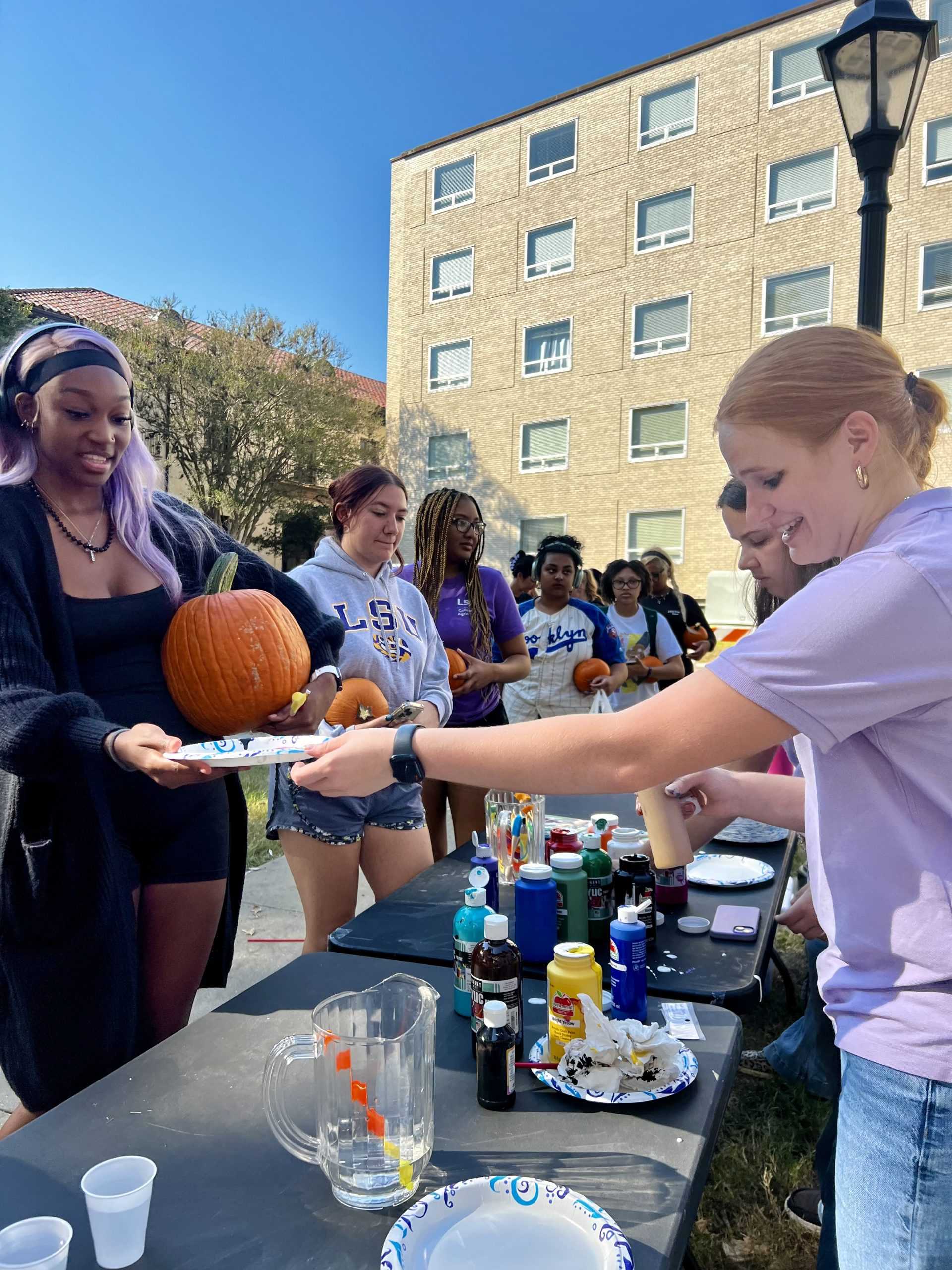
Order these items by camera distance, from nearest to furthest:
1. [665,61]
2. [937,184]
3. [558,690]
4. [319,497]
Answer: [558,690] → [937,184] → [665,61] → [319,497]

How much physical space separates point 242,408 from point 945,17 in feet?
58.5

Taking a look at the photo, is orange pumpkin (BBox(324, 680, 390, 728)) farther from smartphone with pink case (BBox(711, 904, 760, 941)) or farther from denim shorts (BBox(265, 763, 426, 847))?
smartphone with pink case (BBox(711, 904, 760, 941))

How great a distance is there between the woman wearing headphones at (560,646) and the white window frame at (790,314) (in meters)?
15.9

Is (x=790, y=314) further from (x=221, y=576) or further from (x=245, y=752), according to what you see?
(x=245, y=752)

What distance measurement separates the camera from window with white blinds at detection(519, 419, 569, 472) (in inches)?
872

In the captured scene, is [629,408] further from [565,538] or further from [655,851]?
[655,851]

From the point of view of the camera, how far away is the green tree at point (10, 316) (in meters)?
13.9

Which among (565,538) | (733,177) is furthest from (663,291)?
(565,538)

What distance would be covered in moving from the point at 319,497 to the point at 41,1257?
2311 cm

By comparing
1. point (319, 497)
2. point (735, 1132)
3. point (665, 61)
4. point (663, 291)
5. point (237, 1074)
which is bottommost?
point (735, 1132)

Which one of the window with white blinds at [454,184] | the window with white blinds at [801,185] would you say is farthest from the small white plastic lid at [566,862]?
the window with white blinds at [454,184]

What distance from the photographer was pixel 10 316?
14.0 m

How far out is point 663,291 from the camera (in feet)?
67.4

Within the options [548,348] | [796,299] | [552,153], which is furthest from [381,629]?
[552,153]
